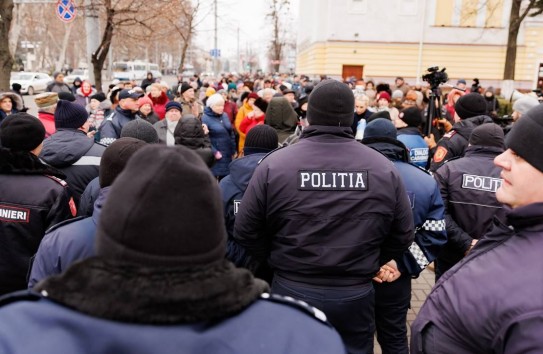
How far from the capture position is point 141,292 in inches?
41.7

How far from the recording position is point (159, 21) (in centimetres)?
1360

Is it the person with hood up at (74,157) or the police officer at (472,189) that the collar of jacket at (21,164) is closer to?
the person with hood up at (74,157)

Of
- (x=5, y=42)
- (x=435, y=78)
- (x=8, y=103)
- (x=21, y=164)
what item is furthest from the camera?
(x=5, y=42)

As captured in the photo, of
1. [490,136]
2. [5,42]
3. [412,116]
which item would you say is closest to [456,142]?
[412,116]

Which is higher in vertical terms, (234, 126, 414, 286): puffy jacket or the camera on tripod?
the camera on tripod

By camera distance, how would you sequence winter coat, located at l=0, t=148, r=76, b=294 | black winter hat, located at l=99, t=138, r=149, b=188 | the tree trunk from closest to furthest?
black winter hat, located at l=99, t=138, r=149, b=188, winter coat, located at l=0, t=148, r=76, b=294, the tree trunk

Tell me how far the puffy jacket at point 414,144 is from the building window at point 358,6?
25.3 meters

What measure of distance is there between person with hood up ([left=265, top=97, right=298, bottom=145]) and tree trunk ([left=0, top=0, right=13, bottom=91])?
5.34 meters

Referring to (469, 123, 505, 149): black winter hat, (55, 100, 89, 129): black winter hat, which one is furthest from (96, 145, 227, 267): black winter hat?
(55, 100, 89, 129): black winter hat

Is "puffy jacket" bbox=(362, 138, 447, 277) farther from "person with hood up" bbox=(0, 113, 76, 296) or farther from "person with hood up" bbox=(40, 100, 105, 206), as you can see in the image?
"person with hood up" bbox=(40, 100, 105, 206)

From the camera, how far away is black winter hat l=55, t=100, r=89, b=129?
448 centimetres

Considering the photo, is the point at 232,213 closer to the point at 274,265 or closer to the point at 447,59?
the point at 274,265

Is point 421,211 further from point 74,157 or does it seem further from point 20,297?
point 74,157

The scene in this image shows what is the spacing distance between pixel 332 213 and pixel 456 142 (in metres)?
3.15
